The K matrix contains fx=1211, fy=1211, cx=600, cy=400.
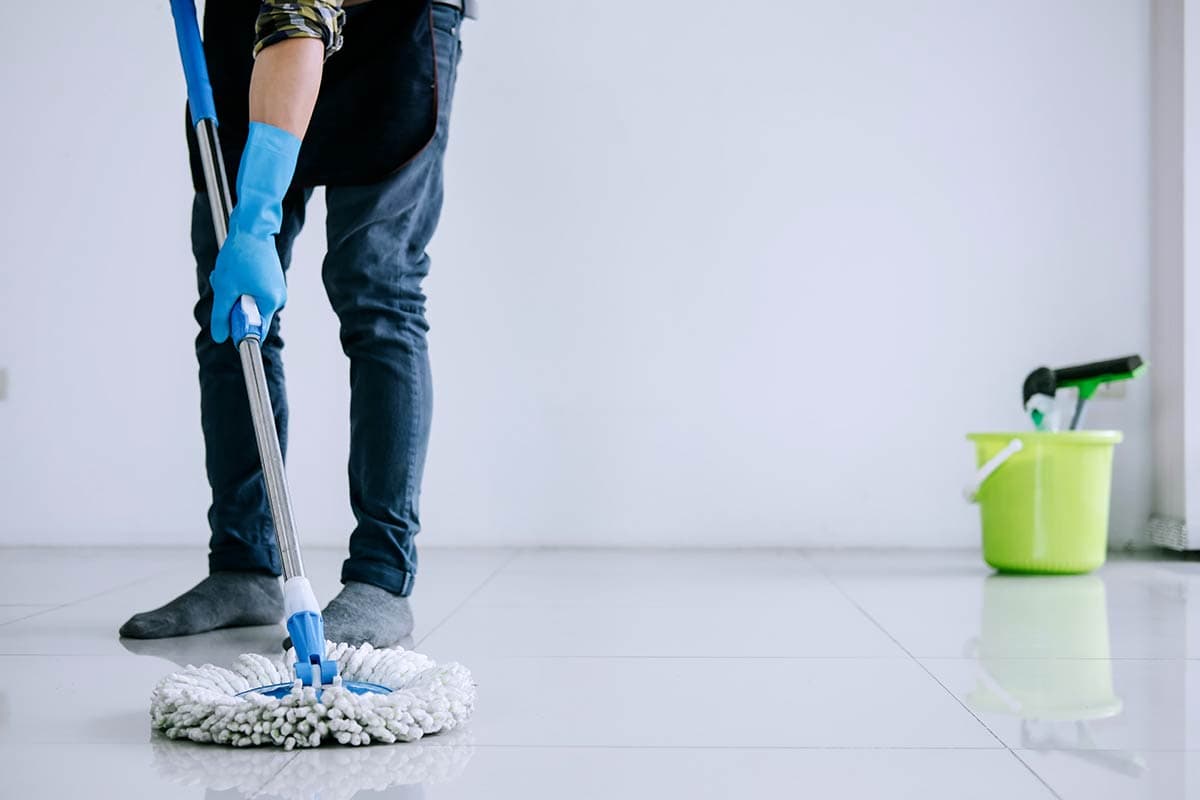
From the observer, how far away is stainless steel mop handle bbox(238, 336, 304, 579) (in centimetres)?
92

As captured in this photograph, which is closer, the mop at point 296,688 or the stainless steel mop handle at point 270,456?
the mop at point 296,688

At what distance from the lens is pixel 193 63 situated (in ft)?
3.74

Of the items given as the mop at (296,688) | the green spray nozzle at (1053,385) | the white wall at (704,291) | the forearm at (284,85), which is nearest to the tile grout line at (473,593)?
the white wall at (704,291)

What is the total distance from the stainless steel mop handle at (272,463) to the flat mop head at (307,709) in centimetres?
7

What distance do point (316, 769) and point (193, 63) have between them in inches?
27.4

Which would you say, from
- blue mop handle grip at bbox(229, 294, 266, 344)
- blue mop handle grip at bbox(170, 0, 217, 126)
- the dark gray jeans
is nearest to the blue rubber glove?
blue mop handle grip at bbox(229, 294, 266, 344)

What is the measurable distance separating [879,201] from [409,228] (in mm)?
1293

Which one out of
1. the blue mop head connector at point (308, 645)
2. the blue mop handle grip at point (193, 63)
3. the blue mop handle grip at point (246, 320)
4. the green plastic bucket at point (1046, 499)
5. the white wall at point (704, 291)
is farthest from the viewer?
the white wall at point (704, 291)

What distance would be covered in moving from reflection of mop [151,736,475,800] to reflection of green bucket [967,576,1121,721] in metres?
0.43

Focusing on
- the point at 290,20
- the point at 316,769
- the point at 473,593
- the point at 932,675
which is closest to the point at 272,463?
the point at 316,769

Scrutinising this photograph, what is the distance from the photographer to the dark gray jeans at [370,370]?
4.23ft

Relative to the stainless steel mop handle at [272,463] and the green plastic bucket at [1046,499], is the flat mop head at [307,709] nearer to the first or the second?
the stainless steel mop handle at [272,463]

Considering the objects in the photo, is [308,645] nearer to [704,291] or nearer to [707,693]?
[707,693]

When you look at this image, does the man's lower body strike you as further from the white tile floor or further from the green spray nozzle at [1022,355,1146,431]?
the green spray nozzle at [1022,355,1146,431]
